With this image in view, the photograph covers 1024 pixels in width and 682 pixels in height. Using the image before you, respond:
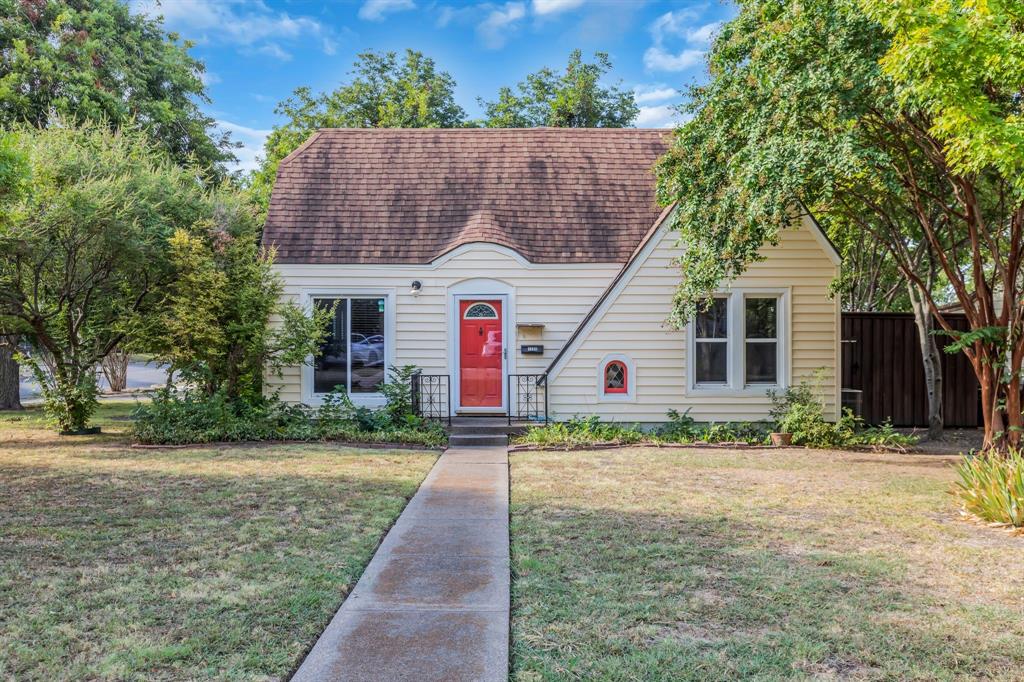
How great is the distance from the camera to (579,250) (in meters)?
13.2

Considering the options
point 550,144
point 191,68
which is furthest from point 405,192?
point 191,68

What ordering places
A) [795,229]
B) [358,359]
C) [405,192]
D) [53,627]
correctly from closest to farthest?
[53,627], [795,229], [358,359], [405,192]

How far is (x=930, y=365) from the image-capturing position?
41.4 feet

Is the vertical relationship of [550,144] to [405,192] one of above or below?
above

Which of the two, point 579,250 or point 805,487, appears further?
point 579,250

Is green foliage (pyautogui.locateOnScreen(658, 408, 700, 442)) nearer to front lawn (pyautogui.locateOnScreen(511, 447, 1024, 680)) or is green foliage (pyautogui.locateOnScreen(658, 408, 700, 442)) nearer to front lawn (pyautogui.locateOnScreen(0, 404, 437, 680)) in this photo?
front lawn (pyautogui.locateOnScreen(511, 447, 1024, 680))

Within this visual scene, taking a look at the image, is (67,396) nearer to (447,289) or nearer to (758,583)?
(447,289)

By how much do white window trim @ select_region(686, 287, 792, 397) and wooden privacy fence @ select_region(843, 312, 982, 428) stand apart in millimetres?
2441

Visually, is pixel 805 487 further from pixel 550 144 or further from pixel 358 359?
pixel 550 144

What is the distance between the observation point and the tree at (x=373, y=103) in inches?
1072

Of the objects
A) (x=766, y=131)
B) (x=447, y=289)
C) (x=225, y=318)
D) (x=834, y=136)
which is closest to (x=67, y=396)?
(x=225, y=318)

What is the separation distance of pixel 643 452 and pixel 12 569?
8126 mm

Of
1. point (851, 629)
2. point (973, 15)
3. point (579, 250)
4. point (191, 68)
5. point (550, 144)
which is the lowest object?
point (851, 629)

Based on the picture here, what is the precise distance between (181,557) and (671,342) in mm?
9236
